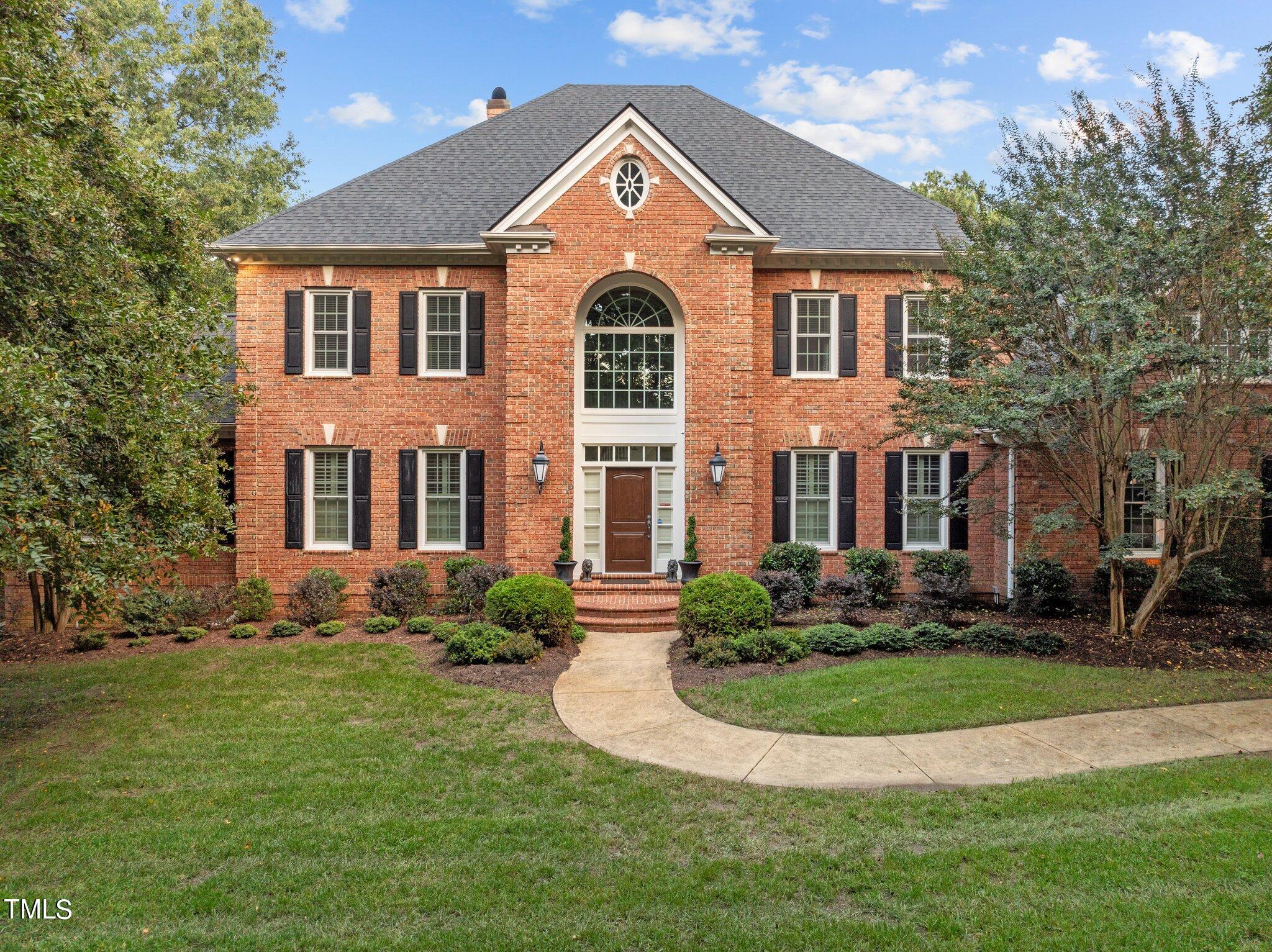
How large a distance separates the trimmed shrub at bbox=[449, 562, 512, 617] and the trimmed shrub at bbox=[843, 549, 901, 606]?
6.44 metres

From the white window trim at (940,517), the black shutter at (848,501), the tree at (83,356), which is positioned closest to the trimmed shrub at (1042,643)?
the white window trim at (940,517)

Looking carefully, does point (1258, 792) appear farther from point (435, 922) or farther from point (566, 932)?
point (435, 922)

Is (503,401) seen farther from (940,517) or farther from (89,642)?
(940,517)

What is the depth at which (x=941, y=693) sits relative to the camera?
7.93 m

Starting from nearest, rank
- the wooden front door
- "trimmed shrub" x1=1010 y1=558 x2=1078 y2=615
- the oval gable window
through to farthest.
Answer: "trimmed shrub" x1=1010 y1=558 x2=1078 y2=615, the oval gable window, the wooden front door

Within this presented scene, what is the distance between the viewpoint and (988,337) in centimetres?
1061

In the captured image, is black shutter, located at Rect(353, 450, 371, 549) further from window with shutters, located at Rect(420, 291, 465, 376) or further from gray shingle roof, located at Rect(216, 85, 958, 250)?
gray shingle roof, located at Rect(216, 85, 958, 250)

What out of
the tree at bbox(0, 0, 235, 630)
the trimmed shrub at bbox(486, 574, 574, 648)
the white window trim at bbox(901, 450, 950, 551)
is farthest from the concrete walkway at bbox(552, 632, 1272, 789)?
the white window trim at bbox(901, 450, 950, 551)

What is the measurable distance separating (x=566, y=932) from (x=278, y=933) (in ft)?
5.12

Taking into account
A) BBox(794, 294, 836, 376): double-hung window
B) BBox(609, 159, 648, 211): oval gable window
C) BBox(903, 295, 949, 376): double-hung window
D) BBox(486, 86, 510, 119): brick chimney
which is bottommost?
BBox(903, 295, 949, 376): double-hung window

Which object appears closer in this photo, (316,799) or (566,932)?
(566,932)

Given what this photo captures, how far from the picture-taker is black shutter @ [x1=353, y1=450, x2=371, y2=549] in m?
14.0

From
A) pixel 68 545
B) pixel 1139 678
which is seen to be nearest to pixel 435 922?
pixel 68 545

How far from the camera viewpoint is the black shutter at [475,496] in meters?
14.1
